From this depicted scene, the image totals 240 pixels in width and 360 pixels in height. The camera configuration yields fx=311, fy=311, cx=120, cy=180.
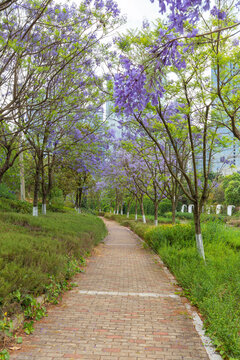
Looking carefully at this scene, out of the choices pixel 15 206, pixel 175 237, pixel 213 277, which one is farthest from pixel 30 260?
pixel 15 206

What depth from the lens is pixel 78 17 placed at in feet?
22.2

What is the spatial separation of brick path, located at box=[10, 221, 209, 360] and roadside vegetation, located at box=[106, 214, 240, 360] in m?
0.27

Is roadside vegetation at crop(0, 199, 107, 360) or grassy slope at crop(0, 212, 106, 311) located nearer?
roadside vegetation at crop(0, 199, 107, 360)

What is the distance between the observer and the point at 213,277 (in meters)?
5.45

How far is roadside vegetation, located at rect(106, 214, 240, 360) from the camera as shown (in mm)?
3500

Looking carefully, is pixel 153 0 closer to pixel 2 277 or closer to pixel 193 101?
pixel 2 277

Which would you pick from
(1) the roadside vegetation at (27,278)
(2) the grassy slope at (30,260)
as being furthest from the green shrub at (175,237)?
(1) the roadside vegetation at (27,278)

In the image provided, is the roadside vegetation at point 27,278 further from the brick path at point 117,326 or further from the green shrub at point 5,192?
the green shrub at point 5,192

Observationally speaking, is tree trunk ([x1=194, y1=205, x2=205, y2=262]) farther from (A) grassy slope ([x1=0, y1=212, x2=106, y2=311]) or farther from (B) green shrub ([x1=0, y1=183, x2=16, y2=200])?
(B) green shrub ([x1=0, y1=183, x2=16, y2=200])

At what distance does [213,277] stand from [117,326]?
2.08 m

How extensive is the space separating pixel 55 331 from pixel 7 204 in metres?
10.2

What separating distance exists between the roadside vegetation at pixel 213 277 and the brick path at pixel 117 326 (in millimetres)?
275

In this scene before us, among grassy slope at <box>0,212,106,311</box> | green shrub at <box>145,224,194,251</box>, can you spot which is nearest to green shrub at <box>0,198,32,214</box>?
grassy slope at <box>0,212,106,311</box>

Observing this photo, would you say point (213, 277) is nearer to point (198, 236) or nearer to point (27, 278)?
point (198, 236)
